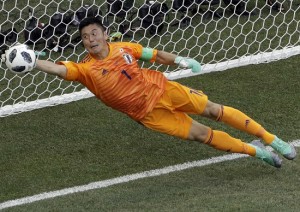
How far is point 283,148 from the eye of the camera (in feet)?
20.7

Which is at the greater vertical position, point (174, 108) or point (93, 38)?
point (93, 38)

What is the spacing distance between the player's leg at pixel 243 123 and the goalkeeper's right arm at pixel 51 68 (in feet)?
3.35

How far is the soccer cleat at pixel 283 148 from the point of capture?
20.7 ft

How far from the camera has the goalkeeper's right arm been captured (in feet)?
19.2

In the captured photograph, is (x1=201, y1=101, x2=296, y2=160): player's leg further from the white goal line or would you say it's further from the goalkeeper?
the white goal line

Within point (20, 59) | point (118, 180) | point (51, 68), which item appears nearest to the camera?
point (20, 59)

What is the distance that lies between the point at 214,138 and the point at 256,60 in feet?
6.71

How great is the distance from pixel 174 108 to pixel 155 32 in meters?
2.36

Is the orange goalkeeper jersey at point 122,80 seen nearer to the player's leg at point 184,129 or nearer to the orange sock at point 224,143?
the player's leg at point 184,129

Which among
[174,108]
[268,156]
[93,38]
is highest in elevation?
[93,38]

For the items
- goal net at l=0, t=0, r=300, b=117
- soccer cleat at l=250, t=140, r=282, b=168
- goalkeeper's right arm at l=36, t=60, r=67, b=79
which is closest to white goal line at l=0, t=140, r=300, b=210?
soccer cleat at l=250, t=140, r=282, b=168

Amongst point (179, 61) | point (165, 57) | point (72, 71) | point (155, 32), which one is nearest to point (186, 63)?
point (179, 61)

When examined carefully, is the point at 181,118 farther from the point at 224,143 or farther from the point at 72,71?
the point at 72,71

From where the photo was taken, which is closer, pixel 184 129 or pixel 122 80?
pixel 122 80
